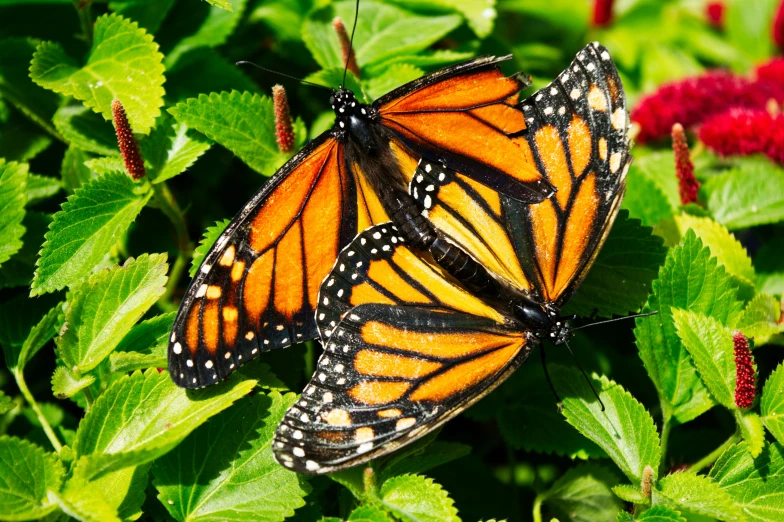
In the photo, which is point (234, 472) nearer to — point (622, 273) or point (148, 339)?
point (148, 339)

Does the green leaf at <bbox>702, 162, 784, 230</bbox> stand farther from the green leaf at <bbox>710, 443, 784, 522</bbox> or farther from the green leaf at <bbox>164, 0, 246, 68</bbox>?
the green leaf at <bbox>164, 0, 246, 68</bbox>

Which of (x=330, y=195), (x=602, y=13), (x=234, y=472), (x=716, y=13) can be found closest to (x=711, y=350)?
(x=330, y=195)

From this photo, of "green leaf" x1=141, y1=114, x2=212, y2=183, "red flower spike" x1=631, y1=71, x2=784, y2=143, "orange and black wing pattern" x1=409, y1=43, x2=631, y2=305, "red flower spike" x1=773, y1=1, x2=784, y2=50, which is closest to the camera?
"orange and black wing pattern" x1=409, y1=43, x2=631, y2=305

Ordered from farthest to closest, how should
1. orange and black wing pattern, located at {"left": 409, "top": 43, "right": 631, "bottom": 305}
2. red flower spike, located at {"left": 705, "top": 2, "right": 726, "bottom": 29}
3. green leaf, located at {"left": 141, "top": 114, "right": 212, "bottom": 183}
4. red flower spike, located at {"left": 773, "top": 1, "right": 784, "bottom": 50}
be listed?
red flower spike, located at {"left": 705, "top": 2, "right": 726, "bottom": 29} < red flower spike, located at {"left": 773, "top": 1, "right": 784, "bottom": 50} < green leaf, located at {"left": 141, "top": 114, "right": 212, "bottom": 183} < orange and black wing pattern, located at {"left": 409, "top": 43, "right": 631, "bottom": 305}

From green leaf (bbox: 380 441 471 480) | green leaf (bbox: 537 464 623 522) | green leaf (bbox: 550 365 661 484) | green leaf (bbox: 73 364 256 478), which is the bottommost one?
green leaf (bbox: 537 464 623 522)

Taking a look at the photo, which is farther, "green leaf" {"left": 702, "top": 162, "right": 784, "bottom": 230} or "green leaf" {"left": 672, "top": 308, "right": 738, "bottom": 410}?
"green leaf" {"left": 702, "top": 162, "right": 784, "bottom": 230}

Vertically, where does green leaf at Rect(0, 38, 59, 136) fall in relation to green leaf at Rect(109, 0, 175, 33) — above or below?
below

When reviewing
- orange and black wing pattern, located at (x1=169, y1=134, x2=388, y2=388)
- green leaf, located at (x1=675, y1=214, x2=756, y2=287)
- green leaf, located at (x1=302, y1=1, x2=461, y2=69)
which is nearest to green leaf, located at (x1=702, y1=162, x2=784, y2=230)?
green leaf, located at (x1=675, y1=214, x2=756, y2=287)

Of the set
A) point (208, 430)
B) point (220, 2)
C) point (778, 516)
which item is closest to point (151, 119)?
point (220, 2)
